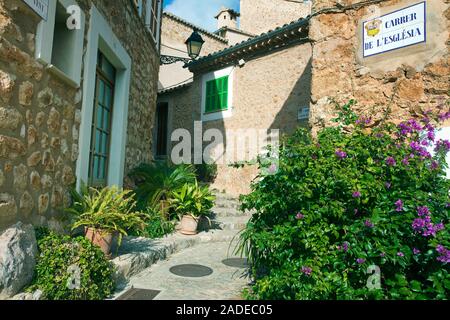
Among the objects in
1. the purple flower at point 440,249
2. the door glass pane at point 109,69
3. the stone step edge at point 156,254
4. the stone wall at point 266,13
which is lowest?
the stone step edge at point 156,254

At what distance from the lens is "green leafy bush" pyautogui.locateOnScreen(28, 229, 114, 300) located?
2492 mm

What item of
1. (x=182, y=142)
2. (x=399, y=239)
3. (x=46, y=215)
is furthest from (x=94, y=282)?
(x=182, y=142)

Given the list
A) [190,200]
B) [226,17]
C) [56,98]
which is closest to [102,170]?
[190,200]

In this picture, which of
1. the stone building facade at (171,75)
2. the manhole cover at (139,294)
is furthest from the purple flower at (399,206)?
the stone building facade at (171,75)

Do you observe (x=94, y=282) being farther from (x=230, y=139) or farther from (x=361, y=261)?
(x=230, y=139)

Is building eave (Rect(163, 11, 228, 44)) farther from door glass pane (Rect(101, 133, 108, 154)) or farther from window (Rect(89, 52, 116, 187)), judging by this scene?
door glass pane (Rect(101, 133, 108, 154))

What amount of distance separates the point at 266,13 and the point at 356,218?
725 inches

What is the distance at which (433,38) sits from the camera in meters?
3.05

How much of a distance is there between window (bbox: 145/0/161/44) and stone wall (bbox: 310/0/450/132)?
4224mm

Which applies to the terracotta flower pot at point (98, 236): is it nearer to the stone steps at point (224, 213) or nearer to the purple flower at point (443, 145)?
the purple flower at point (443, 145)

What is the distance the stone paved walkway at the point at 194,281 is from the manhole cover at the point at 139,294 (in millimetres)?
64

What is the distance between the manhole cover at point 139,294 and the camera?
2941 millimetres

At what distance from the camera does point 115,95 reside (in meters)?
5.47
